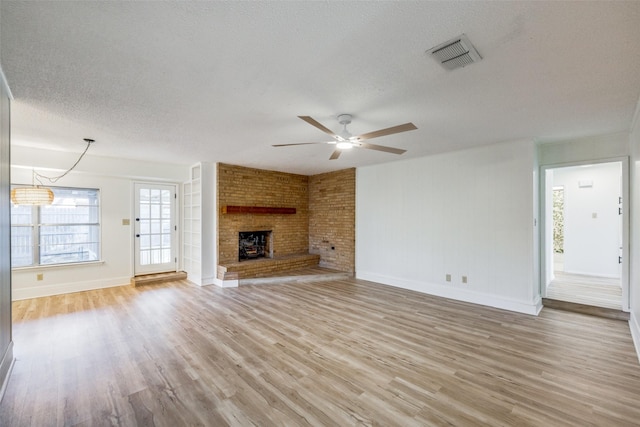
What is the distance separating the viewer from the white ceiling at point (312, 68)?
1564 millimetres

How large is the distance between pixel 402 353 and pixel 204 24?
3.26 meters

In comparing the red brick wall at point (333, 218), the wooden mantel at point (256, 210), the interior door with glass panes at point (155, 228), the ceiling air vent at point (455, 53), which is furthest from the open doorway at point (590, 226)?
the interior door with glass panes at point (155, 228)

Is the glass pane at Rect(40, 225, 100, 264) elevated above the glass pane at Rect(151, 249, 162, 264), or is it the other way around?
the glass pane at Rect(40, 225, 100, 264)

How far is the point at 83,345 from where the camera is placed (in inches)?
120

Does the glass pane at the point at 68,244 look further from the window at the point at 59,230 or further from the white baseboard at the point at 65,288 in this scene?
the white baseboard at the point at 65,288

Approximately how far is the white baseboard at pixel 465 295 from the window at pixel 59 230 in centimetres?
580

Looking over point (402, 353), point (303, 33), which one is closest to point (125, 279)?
point (402, 353)

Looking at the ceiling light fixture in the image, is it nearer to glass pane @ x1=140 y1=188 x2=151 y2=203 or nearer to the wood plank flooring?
glass pane @ x1=140 y1=188 x2=151 y2=203

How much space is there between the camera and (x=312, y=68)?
212cm

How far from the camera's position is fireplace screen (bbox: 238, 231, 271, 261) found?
21.7 ft

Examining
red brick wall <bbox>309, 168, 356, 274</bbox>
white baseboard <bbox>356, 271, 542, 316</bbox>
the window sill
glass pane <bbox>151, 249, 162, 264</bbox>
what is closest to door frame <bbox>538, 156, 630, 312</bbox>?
white baseboard <bbox>356, 271, 542, 316</bbox>

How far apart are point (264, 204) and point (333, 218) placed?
5.75ft

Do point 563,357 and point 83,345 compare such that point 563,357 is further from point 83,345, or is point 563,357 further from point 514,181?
point 83,345

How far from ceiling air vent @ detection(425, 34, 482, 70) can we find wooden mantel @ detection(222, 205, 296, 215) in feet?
16.1
